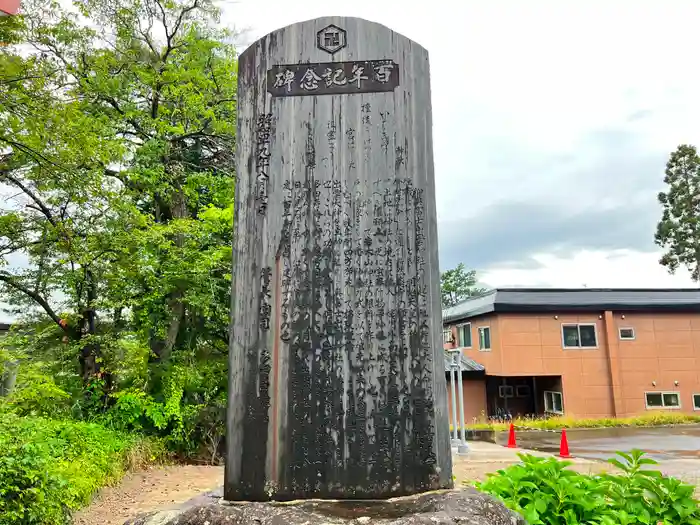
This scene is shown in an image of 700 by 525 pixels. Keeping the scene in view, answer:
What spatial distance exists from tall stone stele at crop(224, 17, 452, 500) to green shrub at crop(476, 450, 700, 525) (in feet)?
2.28

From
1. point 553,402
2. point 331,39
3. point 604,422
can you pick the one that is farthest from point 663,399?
point 331,39

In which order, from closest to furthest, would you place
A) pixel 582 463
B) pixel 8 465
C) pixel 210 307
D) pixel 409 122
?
pixel 409 122
pixel 8 465
pixel 582 463
pixel 210 307

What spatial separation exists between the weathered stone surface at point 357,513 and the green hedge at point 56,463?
2.56 m

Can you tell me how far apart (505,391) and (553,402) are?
193 cm

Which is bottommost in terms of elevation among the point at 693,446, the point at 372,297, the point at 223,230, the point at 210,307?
the point at 693,446

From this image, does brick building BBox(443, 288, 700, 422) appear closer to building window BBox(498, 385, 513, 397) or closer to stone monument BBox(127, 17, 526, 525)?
building window BBox(498, 385, 513, 397)

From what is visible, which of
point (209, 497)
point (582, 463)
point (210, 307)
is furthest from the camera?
point (210, 307)

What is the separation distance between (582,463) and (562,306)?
10239mm

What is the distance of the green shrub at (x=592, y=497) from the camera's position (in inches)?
132

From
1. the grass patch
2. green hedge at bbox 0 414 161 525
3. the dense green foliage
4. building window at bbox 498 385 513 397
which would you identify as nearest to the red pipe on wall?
the dense green foliage

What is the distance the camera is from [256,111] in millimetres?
3863

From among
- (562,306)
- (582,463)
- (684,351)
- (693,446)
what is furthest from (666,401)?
(582,463)

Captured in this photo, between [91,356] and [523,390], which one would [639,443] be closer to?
[523,390]

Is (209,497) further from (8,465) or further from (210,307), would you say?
(210,307)
